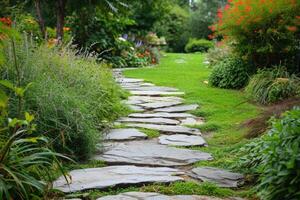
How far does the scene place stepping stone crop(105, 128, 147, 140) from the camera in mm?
4480

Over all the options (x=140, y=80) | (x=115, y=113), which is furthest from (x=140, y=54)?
A: (x=115, y=113)

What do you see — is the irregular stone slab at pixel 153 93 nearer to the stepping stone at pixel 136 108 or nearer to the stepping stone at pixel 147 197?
the stepping stone at pixel 136 108

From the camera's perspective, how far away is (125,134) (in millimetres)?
4602

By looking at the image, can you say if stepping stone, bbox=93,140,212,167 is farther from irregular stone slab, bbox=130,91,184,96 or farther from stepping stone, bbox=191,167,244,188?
irregular stone slab, bbox=130,91,184,96

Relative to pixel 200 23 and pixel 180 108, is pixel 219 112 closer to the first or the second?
pixel 180 108

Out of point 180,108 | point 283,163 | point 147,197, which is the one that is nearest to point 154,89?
point 180,108

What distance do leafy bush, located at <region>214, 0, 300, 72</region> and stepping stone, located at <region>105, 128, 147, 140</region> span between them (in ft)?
12.7

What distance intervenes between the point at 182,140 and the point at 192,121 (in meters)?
1.02

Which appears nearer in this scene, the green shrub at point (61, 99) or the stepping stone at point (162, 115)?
the green shrub at point (61, 99)

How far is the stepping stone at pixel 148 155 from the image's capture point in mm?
3641

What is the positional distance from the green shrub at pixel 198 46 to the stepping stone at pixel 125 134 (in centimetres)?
2262

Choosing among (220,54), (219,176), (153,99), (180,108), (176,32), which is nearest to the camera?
(219,176)

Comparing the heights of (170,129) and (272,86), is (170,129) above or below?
below

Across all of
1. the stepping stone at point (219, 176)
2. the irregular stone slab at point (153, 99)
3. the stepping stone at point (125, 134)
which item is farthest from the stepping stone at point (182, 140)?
the irregular stone slab at point (153, 99)
